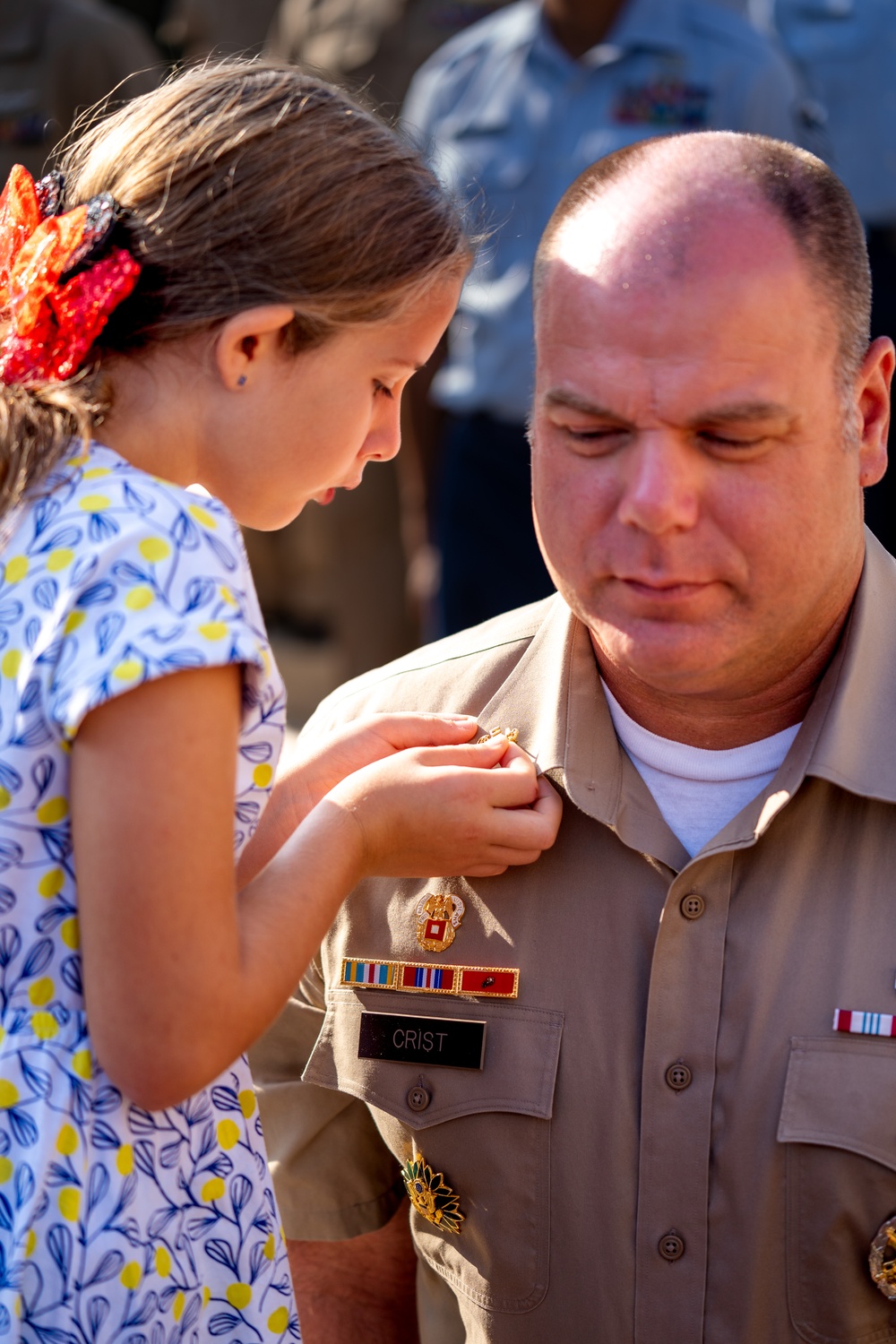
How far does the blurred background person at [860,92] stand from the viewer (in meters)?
4.54

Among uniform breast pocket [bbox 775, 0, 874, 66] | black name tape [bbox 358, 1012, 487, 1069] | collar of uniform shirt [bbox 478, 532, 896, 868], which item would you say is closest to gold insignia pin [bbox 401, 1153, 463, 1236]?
black name tape [bbox 358, 1012, 487, 1069]

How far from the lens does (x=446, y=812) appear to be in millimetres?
1739

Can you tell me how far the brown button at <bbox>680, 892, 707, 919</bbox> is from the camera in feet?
5.84

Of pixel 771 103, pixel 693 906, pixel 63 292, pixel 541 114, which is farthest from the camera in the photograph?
pixel 541 114

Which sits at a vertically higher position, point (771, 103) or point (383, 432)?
point (383, 432)

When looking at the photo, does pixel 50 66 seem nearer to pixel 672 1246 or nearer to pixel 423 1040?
pixel 423 1040

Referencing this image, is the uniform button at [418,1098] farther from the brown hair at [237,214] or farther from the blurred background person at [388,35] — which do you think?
the blurred background person at [388,35]

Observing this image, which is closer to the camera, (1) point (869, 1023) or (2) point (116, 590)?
(2) point (116, 590)

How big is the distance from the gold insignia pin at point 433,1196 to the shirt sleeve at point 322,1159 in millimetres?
173

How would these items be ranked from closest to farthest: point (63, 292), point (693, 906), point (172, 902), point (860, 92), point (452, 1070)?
point (172, 902) → point (63, 292) → point (693, 906) → point (452, 1070) → point (860, 92)

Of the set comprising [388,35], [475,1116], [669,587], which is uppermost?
[669,587]

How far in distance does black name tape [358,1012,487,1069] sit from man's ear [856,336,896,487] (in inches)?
31.1

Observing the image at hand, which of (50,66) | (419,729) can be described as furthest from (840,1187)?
(50,66)

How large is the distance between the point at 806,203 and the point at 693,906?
0.79 meters
